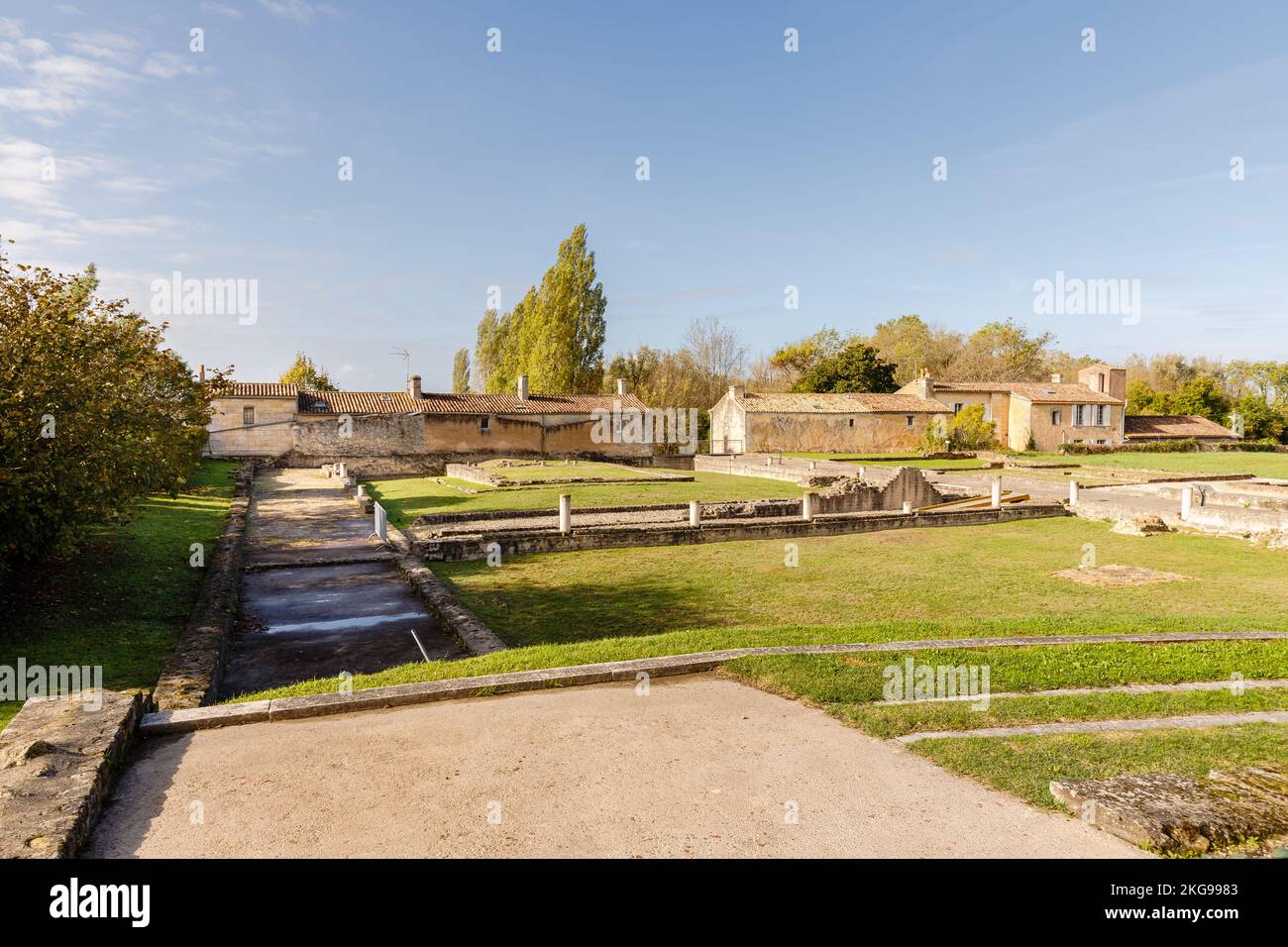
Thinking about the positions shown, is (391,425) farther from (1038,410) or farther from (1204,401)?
(1204,401)

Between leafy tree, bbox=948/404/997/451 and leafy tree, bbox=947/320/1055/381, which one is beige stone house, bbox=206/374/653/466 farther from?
leafy tree, bbox=947/320/1055/381

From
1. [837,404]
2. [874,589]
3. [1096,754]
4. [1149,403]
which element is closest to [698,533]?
[874,589]

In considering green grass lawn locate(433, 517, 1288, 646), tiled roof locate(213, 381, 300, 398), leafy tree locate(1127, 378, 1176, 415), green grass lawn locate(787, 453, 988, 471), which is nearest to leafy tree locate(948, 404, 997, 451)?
green grass lawn locate(787, 453, 988, 471)

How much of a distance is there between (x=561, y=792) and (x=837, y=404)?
5058 centimetres

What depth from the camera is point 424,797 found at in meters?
4.47

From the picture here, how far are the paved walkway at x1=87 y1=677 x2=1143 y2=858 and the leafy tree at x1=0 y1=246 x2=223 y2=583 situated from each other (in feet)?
17.0

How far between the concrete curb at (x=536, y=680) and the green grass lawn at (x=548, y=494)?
48.4 ft

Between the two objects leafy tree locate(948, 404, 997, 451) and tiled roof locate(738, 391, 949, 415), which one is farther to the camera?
tiled roof locate(738, 391, 949, 415)

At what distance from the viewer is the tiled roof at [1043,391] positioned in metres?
54.2

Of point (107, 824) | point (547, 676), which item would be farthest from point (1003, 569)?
point (107, 824)

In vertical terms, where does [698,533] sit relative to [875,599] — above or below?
above

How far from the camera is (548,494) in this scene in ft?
88.1

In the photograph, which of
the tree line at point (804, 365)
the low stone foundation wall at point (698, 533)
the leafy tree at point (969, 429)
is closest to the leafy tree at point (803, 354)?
the tree line at point (804, 365)

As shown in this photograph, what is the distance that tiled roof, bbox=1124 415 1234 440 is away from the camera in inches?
2285
